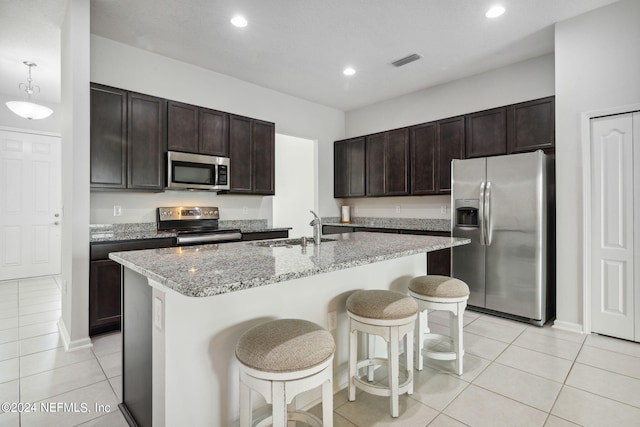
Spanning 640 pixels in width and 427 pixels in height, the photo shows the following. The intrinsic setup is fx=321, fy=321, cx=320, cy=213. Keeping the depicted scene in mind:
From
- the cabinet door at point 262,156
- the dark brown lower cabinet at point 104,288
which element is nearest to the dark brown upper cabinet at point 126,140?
the dark brown lower cabinet at point 104,288

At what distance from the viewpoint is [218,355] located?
1517 mm

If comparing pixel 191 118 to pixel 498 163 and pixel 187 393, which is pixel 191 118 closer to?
pixel 187 393

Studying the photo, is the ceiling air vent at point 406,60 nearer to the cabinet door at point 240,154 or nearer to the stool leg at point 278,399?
the cabinet door at point 240,154

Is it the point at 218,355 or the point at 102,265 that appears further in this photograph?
the point at 102,265

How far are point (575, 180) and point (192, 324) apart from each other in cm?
353

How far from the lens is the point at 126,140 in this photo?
331 cm

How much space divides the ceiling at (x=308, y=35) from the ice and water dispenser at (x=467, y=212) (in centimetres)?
175

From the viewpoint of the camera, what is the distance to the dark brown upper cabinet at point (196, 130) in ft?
12.1

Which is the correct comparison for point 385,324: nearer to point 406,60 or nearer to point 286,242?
point 286,242

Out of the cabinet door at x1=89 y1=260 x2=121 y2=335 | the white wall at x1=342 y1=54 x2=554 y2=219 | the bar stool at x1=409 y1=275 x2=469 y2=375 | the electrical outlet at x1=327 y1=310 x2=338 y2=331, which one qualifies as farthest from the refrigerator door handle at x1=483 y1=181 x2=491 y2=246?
the cabinet door at x1=89 y1=260 x2=121 y2=335

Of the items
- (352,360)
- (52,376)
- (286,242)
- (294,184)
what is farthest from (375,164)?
(52,376)

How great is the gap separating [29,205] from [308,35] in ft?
17.5

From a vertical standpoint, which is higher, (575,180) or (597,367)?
(575,180)

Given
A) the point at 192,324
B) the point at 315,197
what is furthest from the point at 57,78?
the point at 192,324
